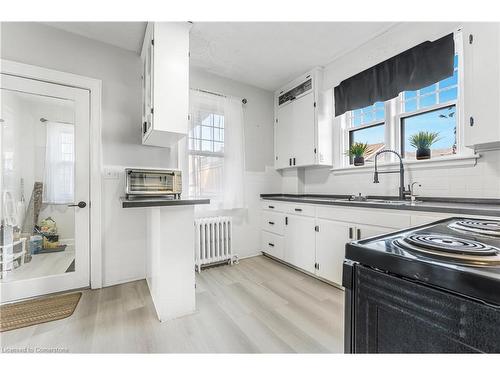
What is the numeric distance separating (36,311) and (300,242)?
2583 millimetres

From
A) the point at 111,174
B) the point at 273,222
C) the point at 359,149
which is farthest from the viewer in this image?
the point at 273,222

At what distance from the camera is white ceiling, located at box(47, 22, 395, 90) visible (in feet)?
7.41

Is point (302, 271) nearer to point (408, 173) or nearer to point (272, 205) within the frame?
point (272, 205)

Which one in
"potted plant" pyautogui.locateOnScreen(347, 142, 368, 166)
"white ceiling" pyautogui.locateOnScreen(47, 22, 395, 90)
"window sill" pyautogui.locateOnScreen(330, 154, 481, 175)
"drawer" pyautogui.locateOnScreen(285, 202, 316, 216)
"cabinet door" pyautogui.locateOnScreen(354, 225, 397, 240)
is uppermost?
"white ceiling" pyautogui.locateOnScreen(47, 22, 395, 90)

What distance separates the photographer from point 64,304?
201 centimetres

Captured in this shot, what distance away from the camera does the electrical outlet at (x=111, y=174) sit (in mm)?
2449

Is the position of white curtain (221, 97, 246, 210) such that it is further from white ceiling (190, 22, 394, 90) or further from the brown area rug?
the brown area rug

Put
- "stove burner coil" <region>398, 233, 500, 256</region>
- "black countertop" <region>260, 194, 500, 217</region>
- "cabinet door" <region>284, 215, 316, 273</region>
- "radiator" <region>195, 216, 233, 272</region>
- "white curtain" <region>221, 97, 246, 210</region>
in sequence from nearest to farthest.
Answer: "stove burner coil" <region>398, 233, 500, 256</region> → "black countertop" <region>260, 194, 500, 217</region> → "cabinet door" <region>284, 215, 316, 273</region> → "radiator" <region>195, 216, 233, 272</region> → "white curtain" <region>221, 97, 246, 210</region>

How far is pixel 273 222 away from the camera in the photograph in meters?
3.28

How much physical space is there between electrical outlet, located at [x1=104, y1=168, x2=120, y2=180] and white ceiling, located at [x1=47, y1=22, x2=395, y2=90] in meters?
1.40

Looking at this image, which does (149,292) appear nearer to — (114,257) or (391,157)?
(114,257)

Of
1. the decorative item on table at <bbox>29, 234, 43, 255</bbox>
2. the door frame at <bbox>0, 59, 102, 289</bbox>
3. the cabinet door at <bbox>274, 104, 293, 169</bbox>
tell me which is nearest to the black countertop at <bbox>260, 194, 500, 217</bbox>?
the cabinet door at <bbox>274, 104, 293, 169</bbox>

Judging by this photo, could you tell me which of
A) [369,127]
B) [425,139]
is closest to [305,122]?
[369,127]

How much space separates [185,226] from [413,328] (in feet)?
5.38
